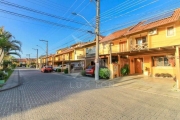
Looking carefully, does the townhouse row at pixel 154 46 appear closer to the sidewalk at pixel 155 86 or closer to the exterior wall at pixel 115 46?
the exterior wall at pixel 115 46

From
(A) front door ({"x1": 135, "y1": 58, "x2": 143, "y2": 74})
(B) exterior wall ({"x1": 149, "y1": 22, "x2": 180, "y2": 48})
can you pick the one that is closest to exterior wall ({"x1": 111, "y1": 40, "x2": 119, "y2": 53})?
(A) front door ({"x1": 135, "y1": 58, "x2": 143, "y2": 74})

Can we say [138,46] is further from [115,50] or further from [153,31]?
[115,50]

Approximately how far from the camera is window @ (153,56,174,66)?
14.7 metres

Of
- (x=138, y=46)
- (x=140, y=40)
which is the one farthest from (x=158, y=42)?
(x=140, y=40)

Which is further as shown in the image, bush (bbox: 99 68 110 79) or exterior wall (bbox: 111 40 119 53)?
exterior wall (bbox: 111 40 119 53)

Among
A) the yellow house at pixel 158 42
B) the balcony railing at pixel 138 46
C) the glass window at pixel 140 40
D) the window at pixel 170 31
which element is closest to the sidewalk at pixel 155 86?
the yellow house at pixel 158 42

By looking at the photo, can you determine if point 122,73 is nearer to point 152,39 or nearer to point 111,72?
point 111,72

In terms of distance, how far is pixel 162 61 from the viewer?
15.6m

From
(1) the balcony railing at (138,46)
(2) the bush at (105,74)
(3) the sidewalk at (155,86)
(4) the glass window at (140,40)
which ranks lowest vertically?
(3) the sidewalk at (155,86)

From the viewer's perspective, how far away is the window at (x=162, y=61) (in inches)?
577

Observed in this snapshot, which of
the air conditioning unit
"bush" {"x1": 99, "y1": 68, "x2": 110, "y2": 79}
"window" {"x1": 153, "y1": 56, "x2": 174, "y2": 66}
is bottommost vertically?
"bush" {"x1": 99, "y1": 68, "x2": 110, "y2": 79}

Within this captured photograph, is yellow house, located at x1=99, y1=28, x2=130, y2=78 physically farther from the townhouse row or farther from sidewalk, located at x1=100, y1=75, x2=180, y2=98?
sidewalk, located at x1=100, y1=75, x2=180, y2=98

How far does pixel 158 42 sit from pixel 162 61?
98.2 inches

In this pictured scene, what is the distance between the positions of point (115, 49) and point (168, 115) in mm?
17957
